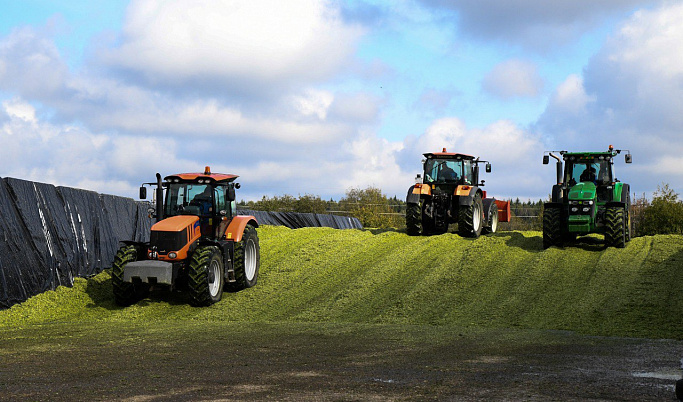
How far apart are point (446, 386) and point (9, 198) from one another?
10.3m

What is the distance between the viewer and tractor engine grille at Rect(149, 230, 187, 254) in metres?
13.6

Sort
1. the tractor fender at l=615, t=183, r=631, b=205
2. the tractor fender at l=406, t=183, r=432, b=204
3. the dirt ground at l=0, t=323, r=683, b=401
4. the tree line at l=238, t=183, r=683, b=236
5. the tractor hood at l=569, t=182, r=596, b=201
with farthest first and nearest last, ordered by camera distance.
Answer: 1. the tree line at l=238, t=183, r=683, b=236
2. the tractor fender at l=406, t=183, r=432, b=204
3. the tractor fender at l=615, t=183, r=631, b=205
4. the tractor hood at l=569, t=182, r=596, b=201
5. the dirt ground at l=0, t=323, r=683, b=401

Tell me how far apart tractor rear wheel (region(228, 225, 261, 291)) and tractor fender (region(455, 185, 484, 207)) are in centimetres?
713

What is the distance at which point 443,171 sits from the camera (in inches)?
861

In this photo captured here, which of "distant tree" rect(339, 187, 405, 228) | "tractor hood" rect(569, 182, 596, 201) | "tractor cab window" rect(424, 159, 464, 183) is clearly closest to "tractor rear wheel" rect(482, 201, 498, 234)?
"tractor cab window" rect(424, 159, 464, 183)

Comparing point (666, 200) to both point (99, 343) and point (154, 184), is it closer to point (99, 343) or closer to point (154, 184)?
point (154, 184)

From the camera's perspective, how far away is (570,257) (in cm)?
1792

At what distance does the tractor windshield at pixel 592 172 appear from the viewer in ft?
63.9

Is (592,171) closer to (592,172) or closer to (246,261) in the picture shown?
(592,172)

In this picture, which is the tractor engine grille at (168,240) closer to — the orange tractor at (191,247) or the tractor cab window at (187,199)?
the orange tractor at (191,247)

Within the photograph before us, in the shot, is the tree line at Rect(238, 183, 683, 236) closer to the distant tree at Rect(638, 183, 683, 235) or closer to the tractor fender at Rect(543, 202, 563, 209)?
the distant tree at Rect(638, 183, 683, 235)

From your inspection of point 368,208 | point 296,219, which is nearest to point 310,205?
point 368,208

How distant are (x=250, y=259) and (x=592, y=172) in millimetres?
10000

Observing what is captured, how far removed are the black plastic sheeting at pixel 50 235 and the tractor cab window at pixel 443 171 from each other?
9330 mm
